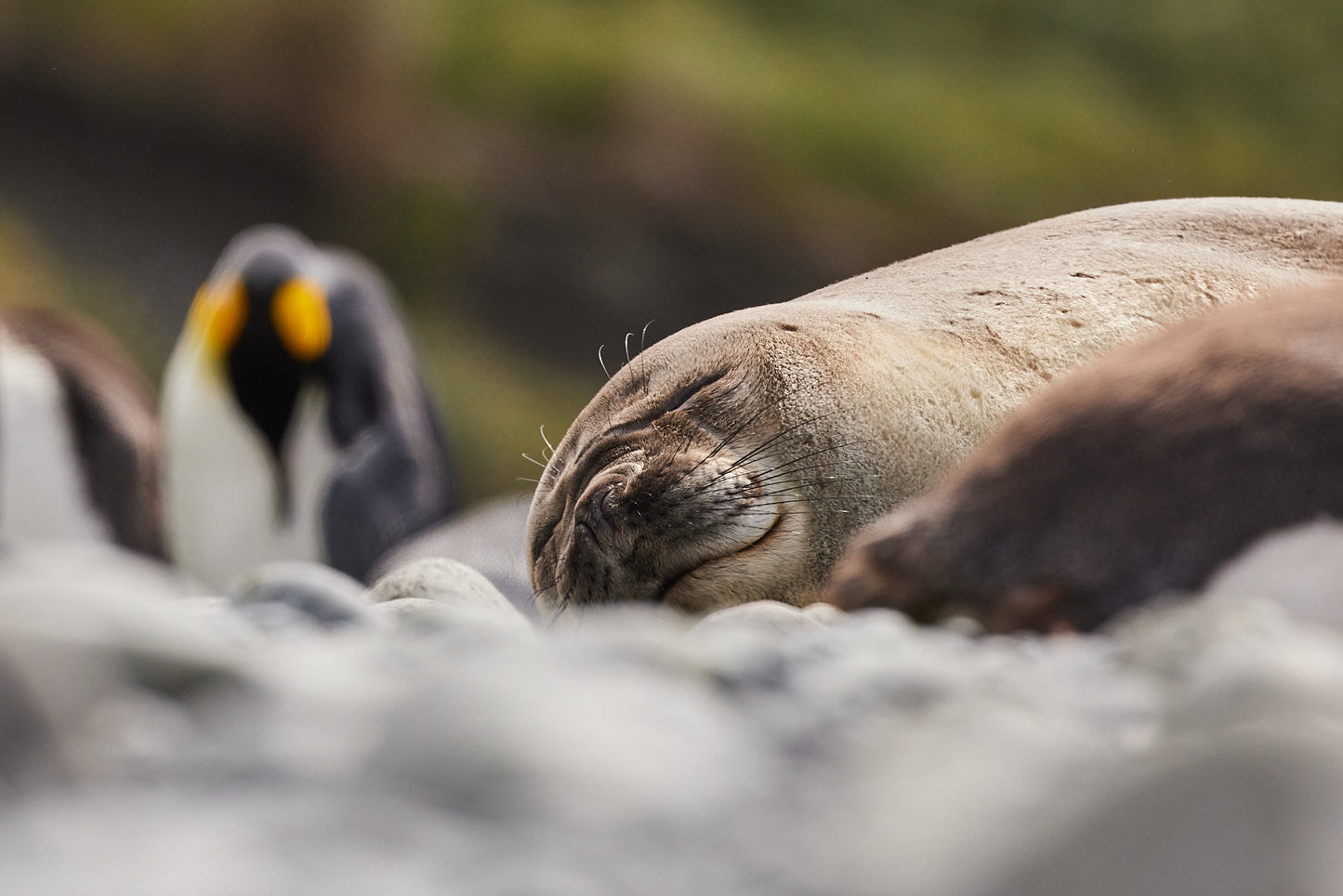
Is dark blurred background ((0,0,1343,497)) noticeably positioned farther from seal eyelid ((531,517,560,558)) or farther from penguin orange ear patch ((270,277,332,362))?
seal eyelid ((531,517,560,558))

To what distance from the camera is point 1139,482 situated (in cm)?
140

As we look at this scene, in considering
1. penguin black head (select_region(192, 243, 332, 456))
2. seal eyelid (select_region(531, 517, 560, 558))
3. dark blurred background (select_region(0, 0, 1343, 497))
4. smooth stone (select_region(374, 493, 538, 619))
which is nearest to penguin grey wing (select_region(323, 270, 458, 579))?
penguin black head (select_region(192, 243, 332, 456))

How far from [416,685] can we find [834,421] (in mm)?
1370

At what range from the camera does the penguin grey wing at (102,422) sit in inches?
273

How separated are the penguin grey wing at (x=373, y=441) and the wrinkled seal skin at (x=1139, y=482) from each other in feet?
19.3

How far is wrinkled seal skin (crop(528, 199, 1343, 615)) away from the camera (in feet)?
7.27

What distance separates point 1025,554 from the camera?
1438mm

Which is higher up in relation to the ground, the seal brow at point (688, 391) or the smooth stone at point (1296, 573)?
the seal brow at point (688, 391)

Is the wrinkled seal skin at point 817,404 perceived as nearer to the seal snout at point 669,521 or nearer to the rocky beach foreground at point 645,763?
the seal snout at point 669,521

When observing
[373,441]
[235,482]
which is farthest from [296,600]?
[235,482]

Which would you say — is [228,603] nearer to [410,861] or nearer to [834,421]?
[410,861]

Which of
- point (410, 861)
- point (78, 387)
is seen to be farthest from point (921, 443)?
point (78, 387)

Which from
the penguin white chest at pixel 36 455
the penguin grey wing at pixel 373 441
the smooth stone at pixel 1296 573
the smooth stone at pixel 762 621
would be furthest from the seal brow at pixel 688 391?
the penguin white chest at pixel 36 455

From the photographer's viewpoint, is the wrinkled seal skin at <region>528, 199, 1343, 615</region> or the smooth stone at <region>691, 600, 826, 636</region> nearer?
the smooth stone at <region>691, 600, 826, 636</region>
